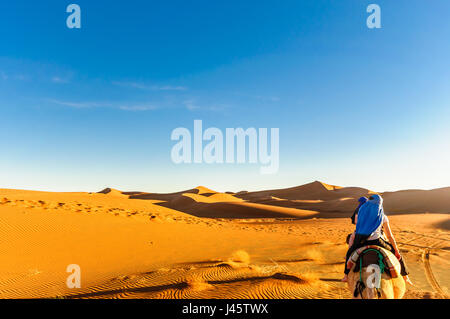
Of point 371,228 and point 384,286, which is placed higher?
point 371,228

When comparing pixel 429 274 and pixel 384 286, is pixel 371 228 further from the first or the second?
pixel 429 274

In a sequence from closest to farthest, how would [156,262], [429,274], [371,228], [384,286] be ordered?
[384,286], [371,228], [429,274], [156,262]

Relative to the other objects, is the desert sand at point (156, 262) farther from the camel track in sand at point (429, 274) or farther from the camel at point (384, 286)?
the camel at point (384, 286)

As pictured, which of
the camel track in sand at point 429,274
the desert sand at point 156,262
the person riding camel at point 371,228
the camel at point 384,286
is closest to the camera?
the camel at point 384,286

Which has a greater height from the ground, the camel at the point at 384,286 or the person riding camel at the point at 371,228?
the person riding camel at the point at 371,228

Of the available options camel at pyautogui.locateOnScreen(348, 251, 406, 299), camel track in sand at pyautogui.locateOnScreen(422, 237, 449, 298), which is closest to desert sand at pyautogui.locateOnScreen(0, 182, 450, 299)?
camel track in sand at pyautogui.locateOnScreen(422, 237, 449, 298)

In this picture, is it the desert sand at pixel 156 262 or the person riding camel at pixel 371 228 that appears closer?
the person riding camel at pixel 371 228

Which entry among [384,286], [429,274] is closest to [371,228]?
[384,286]

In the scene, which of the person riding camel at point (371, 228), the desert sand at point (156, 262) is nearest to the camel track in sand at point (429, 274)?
the desert sand at point (156, 262)

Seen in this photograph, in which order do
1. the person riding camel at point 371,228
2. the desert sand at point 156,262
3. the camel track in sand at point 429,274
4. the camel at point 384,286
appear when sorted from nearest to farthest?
the camel at point 384,286
the person riding camel at point 371,228
the camel track in sand at point 429,274
the desert sand at point 156,262

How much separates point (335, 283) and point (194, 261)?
217 inches
